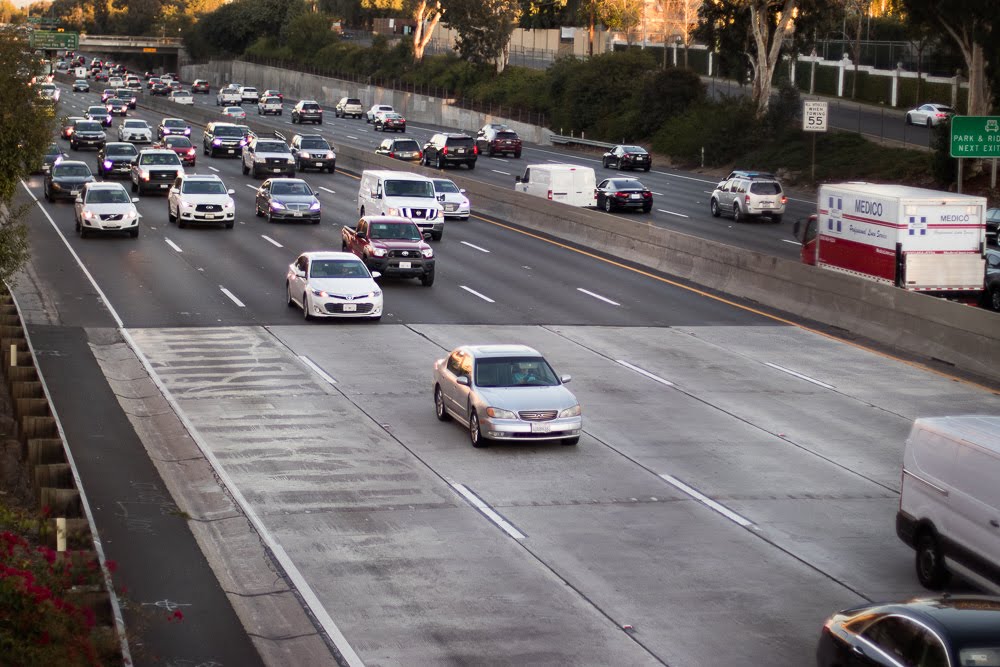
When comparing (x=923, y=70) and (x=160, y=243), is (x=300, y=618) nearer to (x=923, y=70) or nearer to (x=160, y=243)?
(x=160, y=243)

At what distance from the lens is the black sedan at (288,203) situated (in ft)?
149

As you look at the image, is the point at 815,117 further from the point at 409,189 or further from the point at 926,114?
the point at 409,189

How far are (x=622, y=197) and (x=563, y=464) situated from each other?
33315 millimetres

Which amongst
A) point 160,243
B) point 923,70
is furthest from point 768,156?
point 160,243

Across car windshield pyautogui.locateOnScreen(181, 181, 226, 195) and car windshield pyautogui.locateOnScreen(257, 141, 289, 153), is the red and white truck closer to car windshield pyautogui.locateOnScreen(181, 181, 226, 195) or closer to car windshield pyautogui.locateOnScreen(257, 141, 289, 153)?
car windshield pyautogui.locateOnScreen(181, 181, 226, 195)

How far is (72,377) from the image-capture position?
24.1 m

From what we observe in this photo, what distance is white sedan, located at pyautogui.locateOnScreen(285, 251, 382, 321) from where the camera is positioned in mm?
29828

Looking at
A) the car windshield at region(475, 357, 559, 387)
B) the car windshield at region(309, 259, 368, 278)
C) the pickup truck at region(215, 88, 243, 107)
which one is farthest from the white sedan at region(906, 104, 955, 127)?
the car windshield at region(475, 357, 559, 387)

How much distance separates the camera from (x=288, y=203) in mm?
45625

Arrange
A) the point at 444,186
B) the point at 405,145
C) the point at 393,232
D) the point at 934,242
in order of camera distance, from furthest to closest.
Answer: the point at 405,145
the point at 444,186
the point at 393,232
the point at 934,242

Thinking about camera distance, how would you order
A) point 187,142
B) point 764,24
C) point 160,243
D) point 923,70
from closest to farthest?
point 160,243 < point 187,142 < point 764,24 < point 923,70

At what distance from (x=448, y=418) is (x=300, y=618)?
27.8 feet

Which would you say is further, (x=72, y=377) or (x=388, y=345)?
(x=388, y=345)

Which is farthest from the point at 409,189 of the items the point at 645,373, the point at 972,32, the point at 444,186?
the point at 972,32
